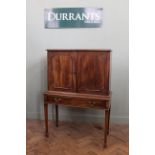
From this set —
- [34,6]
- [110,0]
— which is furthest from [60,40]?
[110,0]

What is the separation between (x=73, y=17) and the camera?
117 inches

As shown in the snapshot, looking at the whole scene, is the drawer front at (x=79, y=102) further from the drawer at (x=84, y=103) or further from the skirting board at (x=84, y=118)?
the skirting board at (x=84, y=118)

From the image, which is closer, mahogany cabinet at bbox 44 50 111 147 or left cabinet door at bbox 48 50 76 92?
mahogany cabinet at bbox 44 50 111 147

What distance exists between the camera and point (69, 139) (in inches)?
100

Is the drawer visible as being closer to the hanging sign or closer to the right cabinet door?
the right cabinet door

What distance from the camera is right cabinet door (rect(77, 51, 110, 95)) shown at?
232cm

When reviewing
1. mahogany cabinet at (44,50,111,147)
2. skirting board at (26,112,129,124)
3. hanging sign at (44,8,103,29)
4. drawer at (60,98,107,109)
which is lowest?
skirting board at (26,112,129,124)

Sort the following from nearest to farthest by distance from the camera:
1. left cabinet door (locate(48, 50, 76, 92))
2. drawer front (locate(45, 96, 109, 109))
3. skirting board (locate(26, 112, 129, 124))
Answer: drawer front (locate(45, 96, 109, 109)), left cabinet door (locate(48, 50, 76, 92)), skirting board (locate(26, 112, 129, 124))

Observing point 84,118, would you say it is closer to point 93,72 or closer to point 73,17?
point 93,72

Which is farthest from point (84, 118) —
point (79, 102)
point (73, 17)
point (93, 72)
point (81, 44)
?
point (73, 17)

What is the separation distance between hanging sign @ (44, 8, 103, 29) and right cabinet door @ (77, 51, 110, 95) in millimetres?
789

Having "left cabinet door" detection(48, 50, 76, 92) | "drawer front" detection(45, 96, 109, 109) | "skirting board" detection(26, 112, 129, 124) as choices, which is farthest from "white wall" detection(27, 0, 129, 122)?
"drawer front" detection(45, 96, 109, 109)

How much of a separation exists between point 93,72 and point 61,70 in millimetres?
436
